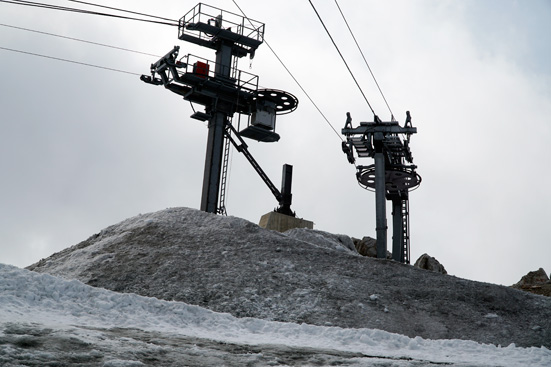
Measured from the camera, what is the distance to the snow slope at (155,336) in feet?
29.2

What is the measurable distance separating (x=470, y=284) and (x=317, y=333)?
A: 822 cm

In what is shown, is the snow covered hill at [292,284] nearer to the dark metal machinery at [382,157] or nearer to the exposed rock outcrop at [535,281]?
the dark metal machinery at [382,157]

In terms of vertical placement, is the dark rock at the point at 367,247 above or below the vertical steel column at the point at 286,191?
below

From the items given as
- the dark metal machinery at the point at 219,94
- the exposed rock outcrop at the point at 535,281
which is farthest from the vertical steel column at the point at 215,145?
the exposed rock outcrop at the point at 535,281

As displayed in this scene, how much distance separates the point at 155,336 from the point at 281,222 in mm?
20235

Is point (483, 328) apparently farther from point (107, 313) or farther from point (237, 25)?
point (237, 25)

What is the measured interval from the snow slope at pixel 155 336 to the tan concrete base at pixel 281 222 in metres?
16.2

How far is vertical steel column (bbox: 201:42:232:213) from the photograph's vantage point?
3028 cm

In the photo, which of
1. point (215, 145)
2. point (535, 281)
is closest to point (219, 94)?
point (215, 145)

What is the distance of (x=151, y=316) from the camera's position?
44.3 ft

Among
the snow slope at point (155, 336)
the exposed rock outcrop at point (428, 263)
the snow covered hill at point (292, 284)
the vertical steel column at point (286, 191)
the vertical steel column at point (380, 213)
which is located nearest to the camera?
the snow slope at point (155, 336)

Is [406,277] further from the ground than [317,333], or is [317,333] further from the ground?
[406,277]

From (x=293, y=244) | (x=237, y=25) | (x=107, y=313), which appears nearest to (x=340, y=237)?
(x=293, y=244)

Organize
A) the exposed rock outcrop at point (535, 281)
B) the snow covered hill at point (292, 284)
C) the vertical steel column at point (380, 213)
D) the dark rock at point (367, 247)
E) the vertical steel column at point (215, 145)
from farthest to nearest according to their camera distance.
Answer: the dark rock at point (367, 247)
the exposed rock outcrop at point (535, 281)
the vertical steel column at point (215, 145)
the vertical steel column at point (380, 213)
the snow covered hill at point (292, 284)
